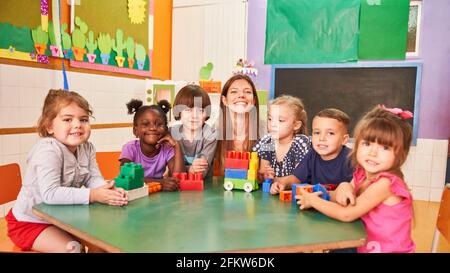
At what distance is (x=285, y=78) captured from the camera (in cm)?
170

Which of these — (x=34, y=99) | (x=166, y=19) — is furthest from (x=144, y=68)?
(x=34, y=99)

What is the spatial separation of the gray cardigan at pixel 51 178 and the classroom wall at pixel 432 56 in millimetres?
901

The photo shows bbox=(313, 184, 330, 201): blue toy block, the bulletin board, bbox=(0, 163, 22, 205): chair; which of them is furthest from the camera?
the bulletin board

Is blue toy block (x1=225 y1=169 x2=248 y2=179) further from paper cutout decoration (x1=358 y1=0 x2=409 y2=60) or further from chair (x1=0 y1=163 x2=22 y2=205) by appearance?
paper cutout decoration (x1=358 y1=0 x2=409 y2=60)

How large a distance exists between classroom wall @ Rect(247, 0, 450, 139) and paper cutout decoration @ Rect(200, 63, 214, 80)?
0.98 ft

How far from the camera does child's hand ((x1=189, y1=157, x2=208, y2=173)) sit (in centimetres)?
102

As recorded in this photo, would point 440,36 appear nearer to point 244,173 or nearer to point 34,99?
point 244,173

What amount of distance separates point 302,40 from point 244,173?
75 cm

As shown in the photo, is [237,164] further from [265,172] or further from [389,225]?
[389,225]

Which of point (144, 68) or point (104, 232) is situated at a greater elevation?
point (144, 68)

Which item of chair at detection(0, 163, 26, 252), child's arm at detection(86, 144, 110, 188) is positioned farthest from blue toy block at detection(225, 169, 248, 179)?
chair at detection(0, 163, 26, 252)

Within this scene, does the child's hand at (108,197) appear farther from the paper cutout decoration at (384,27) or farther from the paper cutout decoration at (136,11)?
the paper cutout decoration at (136,11)

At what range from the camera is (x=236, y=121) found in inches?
45.1

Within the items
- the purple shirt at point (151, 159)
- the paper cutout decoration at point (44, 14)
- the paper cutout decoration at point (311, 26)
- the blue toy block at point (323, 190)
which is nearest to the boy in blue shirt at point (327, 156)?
the blue toy block at point (323, 190)
